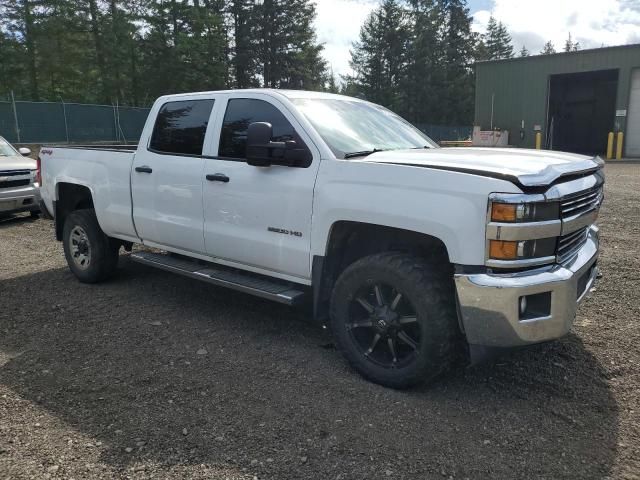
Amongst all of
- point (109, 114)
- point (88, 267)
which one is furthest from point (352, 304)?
point (109, 114)

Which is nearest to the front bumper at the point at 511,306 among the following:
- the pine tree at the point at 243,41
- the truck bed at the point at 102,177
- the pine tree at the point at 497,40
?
the truck bed at the point at 102,177

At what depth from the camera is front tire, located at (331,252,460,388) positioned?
3.34 metres

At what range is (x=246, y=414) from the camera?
11.0 ft

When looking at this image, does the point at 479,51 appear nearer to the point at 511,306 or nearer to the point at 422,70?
the point at 422,70

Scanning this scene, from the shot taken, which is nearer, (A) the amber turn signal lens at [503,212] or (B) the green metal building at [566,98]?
(A) the amber turn signal lens at [503,212]

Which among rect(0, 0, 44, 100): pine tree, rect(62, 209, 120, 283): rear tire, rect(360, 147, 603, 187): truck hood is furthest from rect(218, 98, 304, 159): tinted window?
rect(0, 0, 44, 100): pine tree

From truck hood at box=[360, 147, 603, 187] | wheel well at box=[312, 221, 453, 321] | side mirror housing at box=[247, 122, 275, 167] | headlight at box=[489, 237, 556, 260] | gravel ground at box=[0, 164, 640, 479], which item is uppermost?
side mirror housing at box=[247, 122, 275, 167]

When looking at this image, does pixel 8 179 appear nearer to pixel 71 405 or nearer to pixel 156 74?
pixel 71 405

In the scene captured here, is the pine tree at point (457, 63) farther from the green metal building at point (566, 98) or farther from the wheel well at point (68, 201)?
the wheel well at point (68, 201)

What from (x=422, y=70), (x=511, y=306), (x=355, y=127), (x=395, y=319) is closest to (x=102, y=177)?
(x=355, y=127)

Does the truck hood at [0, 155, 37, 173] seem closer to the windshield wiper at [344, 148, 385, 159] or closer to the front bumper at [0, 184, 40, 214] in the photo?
the front bumper at [0, 184, 40, 214]

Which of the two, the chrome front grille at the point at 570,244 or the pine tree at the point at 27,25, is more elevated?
the pine tree at the point at 27,25

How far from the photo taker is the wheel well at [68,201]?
6.29 m

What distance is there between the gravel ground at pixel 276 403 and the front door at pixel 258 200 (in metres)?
0.76
